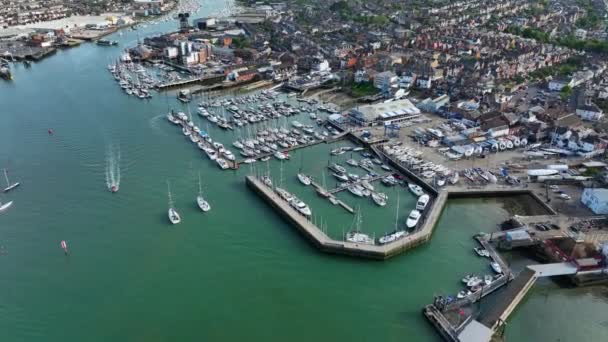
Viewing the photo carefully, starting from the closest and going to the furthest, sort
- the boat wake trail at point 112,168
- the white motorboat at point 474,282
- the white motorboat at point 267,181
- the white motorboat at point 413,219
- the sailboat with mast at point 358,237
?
1. the white motorboat at point 474,282
2. the sailboat with mast at point 358,237
3. the white motorboat at point 413,219
4. the white motorboat at point 267,181
5. the boat wake trail at point 112,168

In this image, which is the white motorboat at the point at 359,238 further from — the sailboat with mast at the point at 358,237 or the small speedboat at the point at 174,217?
the small speedboat at the point at 174,217

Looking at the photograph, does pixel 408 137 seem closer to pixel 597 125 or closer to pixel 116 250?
pixel 597 125

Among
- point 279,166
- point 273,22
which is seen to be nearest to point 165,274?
point 279,166

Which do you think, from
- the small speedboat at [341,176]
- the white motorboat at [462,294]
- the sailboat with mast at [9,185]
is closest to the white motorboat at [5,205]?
the sailboat with mast at [9,185]

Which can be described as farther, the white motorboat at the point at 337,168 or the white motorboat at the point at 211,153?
the white motorboat at the point at 211,153

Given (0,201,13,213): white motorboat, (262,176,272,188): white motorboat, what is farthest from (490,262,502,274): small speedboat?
(0,201,13,213): white motorboat

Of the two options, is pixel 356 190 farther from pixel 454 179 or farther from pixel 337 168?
pixel 454 179
